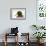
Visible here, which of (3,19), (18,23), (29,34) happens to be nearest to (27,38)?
(29,34)

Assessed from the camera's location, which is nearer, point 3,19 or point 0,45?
point 0,45

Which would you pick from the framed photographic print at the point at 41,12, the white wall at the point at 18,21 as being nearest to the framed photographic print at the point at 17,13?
the white wall at the point at 18,21

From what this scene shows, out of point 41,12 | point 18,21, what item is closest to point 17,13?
point 18,21

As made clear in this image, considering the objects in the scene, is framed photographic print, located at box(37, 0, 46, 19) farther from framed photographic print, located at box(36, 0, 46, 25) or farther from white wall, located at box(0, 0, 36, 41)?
white wall, located at box(0, 0, 36, 41)

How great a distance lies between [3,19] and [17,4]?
948 millimetres

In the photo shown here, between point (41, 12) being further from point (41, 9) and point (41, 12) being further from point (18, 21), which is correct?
point (18, 21)

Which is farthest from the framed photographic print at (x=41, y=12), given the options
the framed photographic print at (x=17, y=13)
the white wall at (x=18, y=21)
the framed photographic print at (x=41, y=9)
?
the framed photographic print at (x=17, y=13)

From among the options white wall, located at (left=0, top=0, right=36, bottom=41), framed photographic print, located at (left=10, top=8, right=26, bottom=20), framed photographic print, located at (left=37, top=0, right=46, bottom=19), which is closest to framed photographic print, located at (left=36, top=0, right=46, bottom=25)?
framed photographic print, located at (left=37, top=0, right=46, bottom=19)

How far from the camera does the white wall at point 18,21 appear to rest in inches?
284

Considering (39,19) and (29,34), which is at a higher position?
(39,19)

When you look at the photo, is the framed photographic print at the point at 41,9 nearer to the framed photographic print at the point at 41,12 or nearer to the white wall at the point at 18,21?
the framed photographic print at the point at 41,12

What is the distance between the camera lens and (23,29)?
7289mm

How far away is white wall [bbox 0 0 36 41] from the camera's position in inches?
284

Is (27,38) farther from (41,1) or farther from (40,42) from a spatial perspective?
(41,1)
